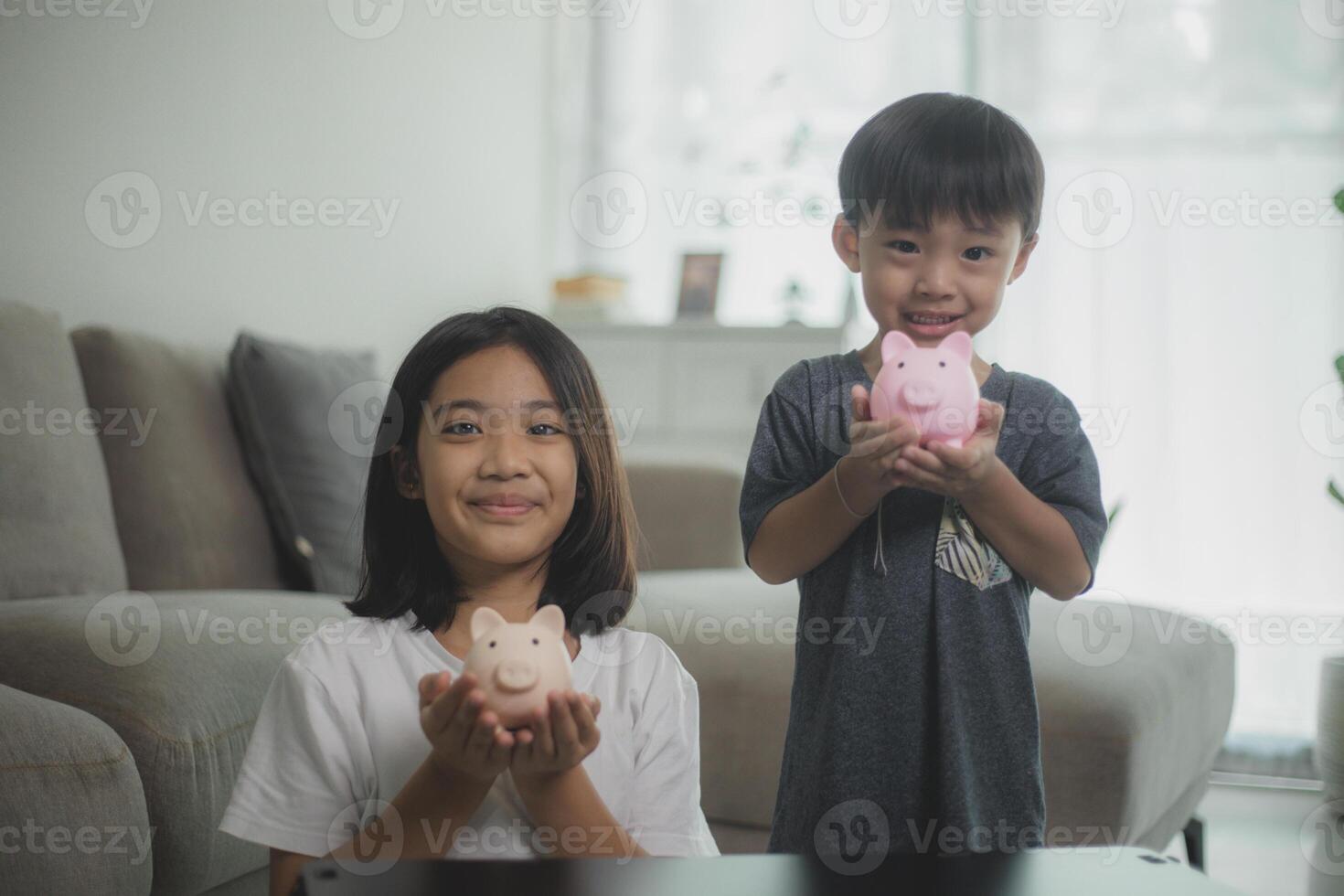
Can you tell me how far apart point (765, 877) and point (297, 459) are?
154 centimetres

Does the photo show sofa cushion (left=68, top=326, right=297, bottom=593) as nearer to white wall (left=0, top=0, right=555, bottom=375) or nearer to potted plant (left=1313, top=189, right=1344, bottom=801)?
white wall (left=0, top=0, right=555, bottom=375)

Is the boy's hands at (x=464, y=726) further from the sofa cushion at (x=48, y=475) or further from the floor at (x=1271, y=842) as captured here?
the floor at (x=1271, y=842)

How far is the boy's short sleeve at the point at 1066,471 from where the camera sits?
3.38 ft

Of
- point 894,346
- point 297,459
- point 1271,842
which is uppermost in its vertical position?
point 894,346

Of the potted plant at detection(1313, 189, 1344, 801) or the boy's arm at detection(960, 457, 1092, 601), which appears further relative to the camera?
the potted plant at detection(1313, 189, 1344, 801)

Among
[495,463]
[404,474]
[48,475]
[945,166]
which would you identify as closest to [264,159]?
[48,475]

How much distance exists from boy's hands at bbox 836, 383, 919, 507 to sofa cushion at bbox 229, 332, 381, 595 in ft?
Result: 4.28

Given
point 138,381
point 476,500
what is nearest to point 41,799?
point 476,500

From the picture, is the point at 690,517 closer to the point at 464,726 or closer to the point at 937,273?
the point at 937,273

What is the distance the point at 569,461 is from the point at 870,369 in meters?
0.27

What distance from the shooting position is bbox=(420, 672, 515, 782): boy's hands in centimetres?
78

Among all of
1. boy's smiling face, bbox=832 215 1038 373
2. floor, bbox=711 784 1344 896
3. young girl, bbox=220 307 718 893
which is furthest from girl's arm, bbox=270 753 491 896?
floor, bbox=711 784 1344 896

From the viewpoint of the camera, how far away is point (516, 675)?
0.80 metres

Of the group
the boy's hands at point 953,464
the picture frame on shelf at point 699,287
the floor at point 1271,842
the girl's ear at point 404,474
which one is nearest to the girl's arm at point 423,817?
the girl's ear at point 404,474
